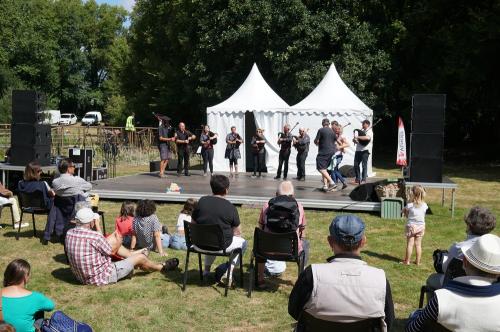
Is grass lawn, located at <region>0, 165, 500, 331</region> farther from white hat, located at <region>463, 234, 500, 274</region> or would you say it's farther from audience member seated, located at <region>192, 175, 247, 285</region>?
white hat, located at <region>463, 234, 500, 274</region>

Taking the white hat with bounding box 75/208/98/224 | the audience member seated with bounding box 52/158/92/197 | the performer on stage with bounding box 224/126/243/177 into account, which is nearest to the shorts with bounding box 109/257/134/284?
the white hat with bounding box 75/208/98/224

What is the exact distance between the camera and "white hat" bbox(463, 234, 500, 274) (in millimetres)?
2867

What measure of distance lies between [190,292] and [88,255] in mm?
1202

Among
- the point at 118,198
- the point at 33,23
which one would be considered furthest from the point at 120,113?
the point at 118,198

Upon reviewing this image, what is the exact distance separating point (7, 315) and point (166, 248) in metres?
4.27

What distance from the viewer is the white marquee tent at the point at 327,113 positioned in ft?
58.5

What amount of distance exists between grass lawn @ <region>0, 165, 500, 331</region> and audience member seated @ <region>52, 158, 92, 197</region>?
2.79ft

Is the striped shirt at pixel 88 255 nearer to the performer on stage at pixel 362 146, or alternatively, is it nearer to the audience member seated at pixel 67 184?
the audience member seated at pixel 67 184

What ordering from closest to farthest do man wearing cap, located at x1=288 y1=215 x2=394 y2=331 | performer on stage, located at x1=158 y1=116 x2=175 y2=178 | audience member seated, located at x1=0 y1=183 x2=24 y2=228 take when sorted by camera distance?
1. man wearing cap, located at x1=288 y1=215 x2=394 y2=331
2. audience member seated, located at x1=0 y1=183 x2=24 y2=228
3. performer on stage, located at x1=158 y1=116 x2=175 y2=178

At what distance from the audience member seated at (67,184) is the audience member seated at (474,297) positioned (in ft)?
20.9

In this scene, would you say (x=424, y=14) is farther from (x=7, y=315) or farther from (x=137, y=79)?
(x=7, y=315)

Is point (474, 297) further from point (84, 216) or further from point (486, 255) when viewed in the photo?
point (84, 216)

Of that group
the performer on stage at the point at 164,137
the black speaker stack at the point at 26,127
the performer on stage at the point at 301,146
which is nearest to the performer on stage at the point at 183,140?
the performer on stage at the point at 164,137

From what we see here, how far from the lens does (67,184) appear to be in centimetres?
821
